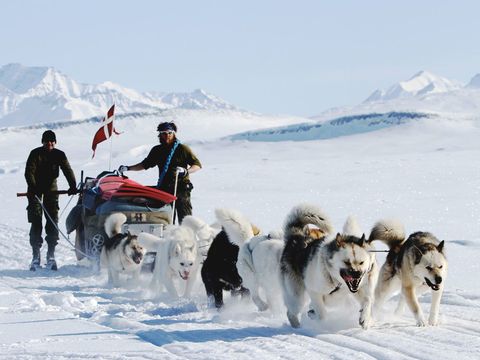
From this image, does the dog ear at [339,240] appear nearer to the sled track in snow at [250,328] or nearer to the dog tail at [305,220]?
the sled track in snow at [250,328]

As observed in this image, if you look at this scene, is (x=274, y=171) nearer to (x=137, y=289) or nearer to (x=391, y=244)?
(x=137, y=289)

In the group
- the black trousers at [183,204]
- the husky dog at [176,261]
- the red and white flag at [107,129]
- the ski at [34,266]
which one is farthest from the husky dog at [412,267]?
the red and white flag at [107,129]

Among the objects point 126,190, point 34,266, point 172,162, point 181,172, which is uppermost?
point 172,162

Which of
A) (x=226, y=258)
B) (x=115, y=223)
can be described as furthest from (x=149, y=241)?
(x=226, y=258)

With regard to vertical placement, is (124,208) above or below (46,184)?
below

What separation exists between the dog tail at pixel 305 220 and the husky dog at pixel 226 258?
2.32 feet

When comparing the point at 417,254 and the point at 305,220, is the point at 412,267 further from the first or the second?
the point at 305,220

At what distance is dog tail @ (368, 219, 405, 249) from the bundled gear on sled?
10.3 ft

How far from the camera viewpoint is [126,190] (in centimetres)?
859

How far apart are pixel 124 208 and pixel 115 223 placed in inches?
10.3

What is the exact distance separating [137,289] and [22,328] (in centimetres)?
241

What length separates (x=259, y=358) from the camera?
4418 mm

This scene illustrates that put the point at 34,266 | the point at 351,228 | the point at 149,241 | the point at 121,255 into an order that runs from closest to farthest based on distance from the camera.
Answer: the point at 351,228
the point at 149,241
the point at 121,255
the point at 34,266

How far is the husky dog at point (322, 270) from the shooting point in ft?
15.9
